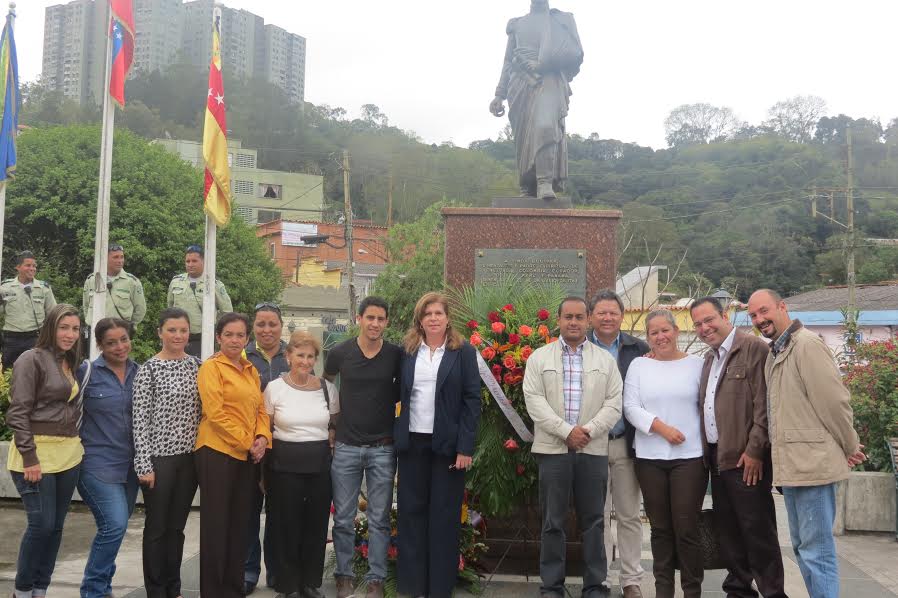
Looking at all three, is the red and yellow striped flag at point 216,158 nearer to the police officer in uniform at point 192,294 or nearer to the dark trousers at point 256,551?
the police officer in uniform at point 192,294

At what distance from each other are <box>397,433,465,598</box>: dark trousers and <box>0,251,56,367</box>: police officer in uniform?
5.53 metres

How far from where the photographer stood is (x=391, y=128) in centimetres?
4981

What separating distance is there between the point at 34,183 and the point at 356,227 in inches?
756

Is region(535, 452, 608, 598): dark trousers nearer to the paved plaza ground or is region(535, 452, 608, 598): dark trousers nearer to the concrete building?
the paved plaza ground

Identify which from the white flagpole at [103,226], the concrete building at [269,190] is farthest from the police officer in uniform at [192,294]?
the concrete building at [269,190]

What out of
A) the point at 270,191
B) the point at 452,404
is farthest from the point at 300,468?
the point at 270,191

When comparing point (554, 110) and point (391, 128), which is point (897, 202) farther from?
point (554, 110)

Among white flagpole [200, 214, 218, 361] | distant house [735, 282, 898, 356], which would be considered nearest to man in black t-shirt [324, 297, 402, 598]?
white flagpole [200, 214, 218, 361]

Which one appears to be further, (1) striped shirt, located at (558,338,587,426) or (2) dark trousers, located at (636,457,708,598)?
(1) striped shirt, located at (558,338,587,426)

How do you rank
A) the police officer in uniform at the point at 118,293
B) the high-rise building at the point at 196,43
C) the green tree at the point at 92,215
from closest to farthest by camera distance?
the police officer in uniform at the point at 118,293 < the green tree at the point at 92,215 < the high-rise building at the point at 196,43

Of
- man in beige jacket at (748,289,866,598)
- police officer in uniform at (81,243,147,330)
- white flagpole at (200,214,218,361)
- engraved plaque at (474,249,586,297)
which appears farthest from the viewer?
police officer in uniform at (81,243,147,330)

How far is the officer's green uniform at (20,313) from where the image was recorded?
28.8 feet

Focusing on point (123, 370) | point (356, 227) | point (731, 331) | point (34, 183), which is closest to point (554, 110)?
point (731, 331)

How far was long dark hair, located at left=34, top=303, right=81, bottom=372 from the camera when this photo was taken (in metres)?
4.52
